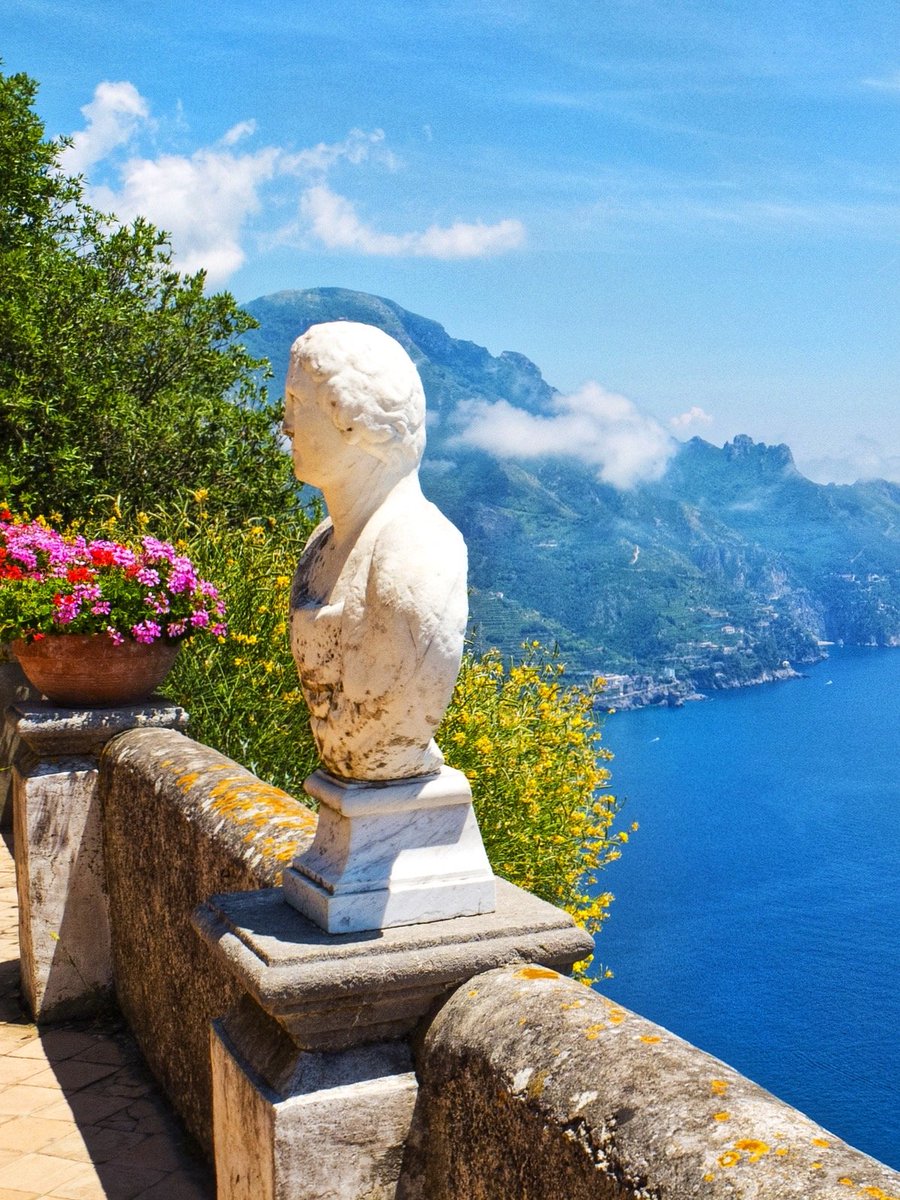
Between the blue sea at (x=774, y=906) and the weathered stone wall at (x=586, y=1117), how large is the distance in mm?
28494

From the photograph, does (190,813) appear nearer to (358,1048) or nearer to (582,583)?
(358,1048)

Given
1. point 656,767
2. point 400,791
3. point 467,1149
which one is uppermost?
point 400,791

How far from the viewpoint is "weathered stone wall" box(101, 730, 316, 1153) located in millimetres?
3168

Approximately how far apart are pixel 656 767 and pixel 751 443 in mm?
91001

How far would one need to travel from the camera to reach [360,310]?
11575cm

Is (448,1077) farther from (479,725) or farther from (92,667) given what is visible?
(479,725)

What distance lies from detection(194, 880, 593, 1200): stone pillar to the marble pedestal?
0.03 m

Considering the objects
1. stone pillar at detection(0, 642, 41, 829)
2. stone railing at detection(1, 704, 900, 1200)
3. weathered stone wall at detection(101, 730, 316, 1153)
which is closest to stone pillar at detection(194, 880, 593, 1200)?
stone railing at detection(1, 704, 900, 1200)

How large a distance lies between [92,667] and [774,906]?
46866 mm

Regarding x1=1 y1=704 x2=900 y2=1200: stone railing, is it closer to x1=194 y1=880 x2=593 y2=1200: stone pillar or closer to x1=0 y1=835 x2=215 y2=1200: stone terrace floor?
x1=194 y1=880 x2=593 y2=1200: stone pillar

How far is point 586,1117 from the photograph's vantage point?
1692 millimetres

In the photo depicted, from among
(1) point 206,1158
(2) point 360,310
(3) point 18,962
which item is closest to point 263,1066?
(1) point 206,1158

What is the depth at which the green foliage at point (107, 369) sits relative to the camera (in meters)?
9.48

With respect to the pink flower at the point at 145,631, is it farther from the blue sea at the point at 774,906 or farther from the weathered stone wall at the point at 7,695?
the blue sea at the point at 774,906
